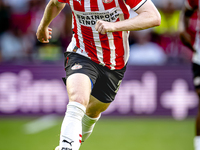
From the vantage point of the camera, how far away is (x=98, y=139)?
6441mm

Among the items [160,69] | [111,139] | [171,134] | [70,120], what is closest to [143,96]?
[160,69]

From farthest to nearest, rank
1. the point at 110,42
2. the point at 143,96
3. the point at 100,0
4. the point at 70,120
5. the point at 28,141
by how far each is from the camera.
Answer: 1. the point at 143,96
2. the point at 28,141
3. the point at 110,42
4. the point at 100,0
5. the point at 70,120

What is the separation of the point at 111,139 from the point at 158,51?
129 inches

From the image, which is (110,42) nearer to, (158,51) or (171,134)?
(171,134)

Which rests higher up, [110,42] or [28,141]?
[110,42]

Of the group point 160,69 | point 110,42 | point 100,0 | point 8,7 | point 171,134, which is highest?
point 100,0

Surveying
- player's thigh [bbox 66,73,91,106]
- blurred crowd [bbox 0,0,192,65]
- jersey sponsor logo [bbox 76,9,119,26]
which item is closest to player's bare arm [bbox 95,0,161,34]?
jersey sponsor logo [bbox 76,9,119,26]

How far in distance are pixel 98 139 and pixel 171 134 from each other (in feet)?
4.60

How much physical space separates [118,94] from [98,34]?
4.30 meters

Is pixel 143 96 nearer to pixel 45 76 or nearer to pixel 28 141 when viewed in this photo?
pixel 45 76

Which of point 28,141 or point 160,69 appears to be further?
point 160,69

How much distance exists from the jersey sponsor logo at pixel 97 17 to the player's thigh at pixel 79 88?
61cm

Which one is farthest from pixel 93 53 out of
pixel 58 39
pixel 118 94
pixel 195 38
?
pixel 58 39

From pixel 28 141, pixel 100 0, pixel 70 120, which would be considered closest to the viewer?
pixel 70 120
